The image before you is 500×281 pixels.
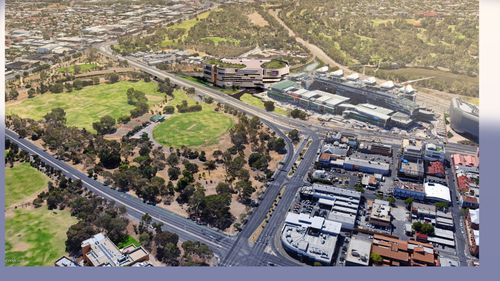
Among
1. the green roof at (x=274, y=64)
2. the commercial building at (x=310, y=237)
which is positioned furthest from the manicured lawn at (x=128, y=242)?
the green roof at (x=274, y=64)

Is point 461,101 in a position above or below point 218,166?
above

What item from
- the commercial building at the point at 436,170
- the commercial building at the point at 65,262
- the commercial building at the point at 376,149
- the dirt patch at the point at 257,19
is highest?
the dirt patch at the point at 257,19

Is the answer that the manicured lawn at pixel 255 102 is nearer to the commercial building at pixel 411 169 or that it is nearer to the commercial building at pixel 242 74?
the commercial building at pixel 242 74

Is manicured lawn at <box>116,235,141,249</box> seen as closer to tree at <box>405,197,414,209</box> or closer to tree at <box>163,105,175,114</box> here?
tree at <box>405,197,414,209</box>

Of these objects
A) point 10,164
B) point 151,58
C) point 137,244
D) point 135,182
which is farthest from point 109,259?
point 151,58

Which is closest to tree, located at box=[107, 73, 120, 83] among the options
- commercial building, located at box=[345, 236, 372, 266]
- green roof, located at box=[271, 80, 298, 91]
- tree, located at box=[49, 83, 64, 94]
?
tree, located at box=[49, 83, 64, 94]

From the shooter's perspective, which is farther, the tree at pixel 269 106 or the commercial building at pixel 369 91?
the tree at pixel 269 106

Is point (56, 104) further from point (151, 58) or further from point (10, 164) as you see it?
point (151, 58)
